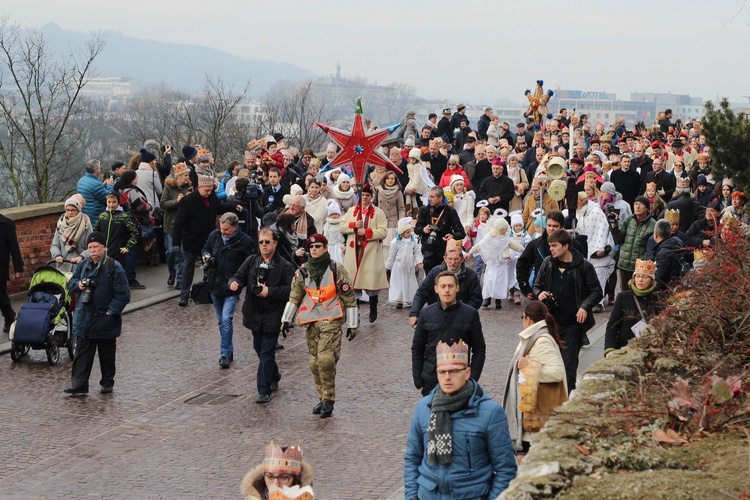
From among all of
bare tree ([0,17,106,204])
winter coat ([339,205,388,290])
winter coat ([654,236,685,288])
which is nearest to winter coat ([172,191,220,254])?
winter coat ([339,205,388,290])

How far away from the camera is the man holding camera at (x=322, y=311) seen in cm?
1219

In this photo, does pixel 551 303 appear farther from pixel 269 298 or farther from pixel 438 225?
pixel 438 225

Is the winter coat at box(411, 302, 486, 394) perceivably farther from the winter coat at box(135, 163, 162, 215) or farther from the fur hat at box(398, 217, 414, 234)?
the winter coat at box(135, 163, 162, 215)

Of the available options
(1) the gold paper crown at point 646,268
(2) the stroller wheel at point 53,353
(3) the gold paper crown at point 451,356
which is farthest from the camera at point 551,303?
(2) the stroller wheel at point 53,353

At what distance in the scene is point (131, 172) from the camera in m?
19.1

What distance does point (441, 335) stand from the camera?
1027cm

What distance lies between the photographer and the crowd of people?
7184 millimetres

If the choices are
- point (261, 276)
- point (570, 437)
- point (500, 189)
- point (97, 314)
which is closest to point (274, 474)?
point (570, 437)

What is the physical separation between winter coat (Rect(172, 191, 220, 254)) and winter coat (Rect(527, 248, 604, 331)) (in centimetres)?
719

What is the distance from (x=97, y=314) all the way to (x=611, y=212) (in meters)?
8.33

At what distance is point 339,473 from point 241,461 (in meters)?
0.98

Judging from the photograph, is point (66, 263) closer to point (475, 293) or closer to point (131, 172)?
point (131, 172)

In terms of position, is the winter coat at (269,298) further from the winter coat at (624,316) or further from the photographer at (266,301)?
the winter coat at (624,316)

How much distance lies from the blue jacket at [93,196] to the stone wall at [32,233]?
1.27 ft
